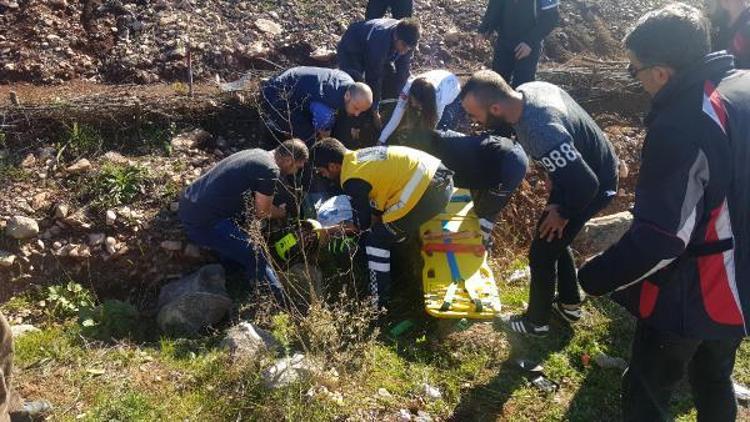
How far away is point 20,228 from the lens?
4.45 meters

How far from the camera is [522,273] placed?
4.84 metres

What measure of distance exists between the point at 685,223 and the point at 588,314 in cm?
217

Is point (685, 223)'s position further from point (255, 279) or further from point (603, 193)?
point (255, 279)

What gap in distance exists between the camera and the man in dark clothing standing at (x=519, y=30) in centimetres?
531

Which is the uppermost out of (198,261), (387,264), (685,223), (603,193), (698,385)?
(685,223)

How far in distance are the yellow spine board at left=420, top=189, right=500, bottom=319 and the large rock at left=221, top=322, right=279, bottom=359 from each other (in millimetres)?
1061

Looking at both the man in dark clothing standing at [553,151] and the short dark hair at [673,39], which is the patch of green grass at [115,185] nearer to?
the man in dark clothing standing at [553,151]

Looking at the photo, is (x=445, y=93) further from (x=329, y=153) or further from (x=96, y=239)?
(x=96, y=239)

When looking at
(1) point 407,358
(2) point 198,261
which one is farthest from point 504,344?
(2) point 198,261

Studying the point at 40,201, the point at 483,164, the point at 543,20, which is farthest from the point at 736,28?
the point at 40,201

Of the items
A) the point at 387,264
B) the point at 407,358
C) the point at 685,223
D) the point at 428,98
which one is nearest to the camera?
the point at 685,223

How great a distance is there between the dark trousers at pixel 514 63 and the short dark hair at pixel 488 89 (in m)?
2.15

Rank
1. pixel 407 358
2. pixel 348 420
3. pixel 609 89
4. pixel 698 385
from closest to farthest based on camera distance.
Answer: pixel 698 385, pixel 348 420, pixel 407 358, pixel 609 89

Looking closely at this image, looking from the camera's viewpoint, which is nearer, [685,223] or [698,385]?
[685,223]
